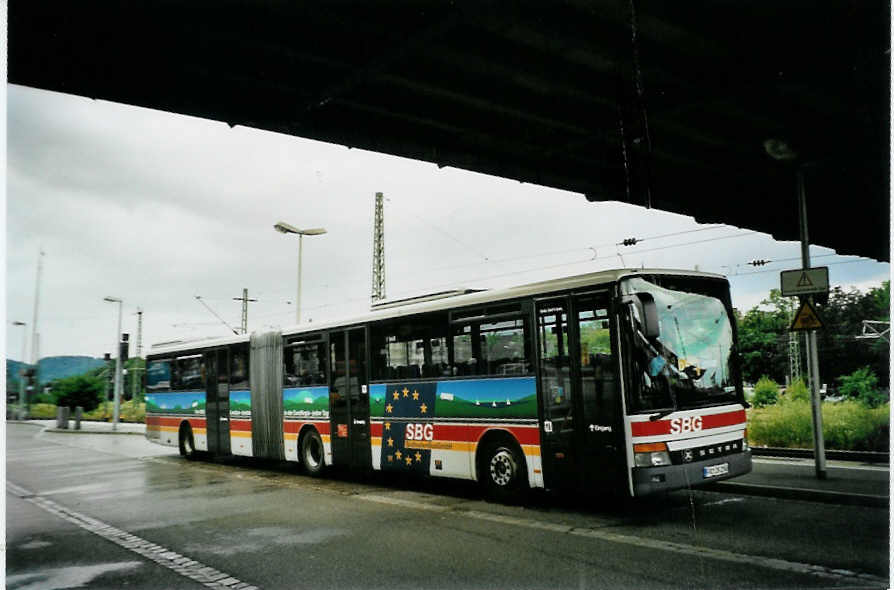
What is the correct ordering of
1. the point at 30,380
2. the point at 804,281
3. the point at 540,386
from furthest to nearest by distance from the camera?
1. the point at 30,380
2. the point at 804,281
3. the point at 540,386

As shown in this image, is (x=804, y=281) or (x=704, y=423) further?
(x=804, y=281)

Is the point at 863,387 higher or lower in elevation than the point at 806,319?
lower

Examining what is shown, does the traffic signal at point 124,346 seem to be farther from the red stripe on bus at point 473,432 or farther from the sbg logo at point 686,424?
the sbg logo at point 686,424

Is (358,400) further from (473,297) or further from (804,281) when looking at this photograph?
(804,281)

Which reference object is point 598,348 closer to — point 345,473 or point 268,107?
point 268,107

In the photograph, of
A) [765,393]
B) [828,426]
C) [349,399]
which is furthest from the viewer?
[765,393]

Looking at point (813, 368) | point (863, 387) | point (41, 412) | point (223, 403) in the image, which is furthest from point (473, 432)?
point (41, 412)

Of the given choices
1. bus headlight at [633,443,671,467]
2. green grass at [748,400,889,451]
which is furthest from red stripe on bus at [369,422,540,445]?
green grass at [748,400,889,451]

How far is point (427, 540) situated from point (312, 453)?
7.20m

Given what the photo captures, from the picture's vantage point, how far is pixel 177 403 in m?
19.6

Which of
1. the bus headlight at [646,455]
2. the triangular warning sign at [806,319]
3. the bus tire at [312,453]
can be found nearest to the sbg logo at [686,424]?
the bus headlight at [646,455]

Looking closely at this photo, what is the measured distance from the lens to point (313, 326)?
14.7 meters

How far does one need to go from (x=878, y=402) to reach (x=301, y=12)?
520 inches

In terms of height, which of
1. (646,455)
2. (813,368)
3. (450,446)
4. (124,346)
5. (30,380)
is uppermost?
(124,346)
